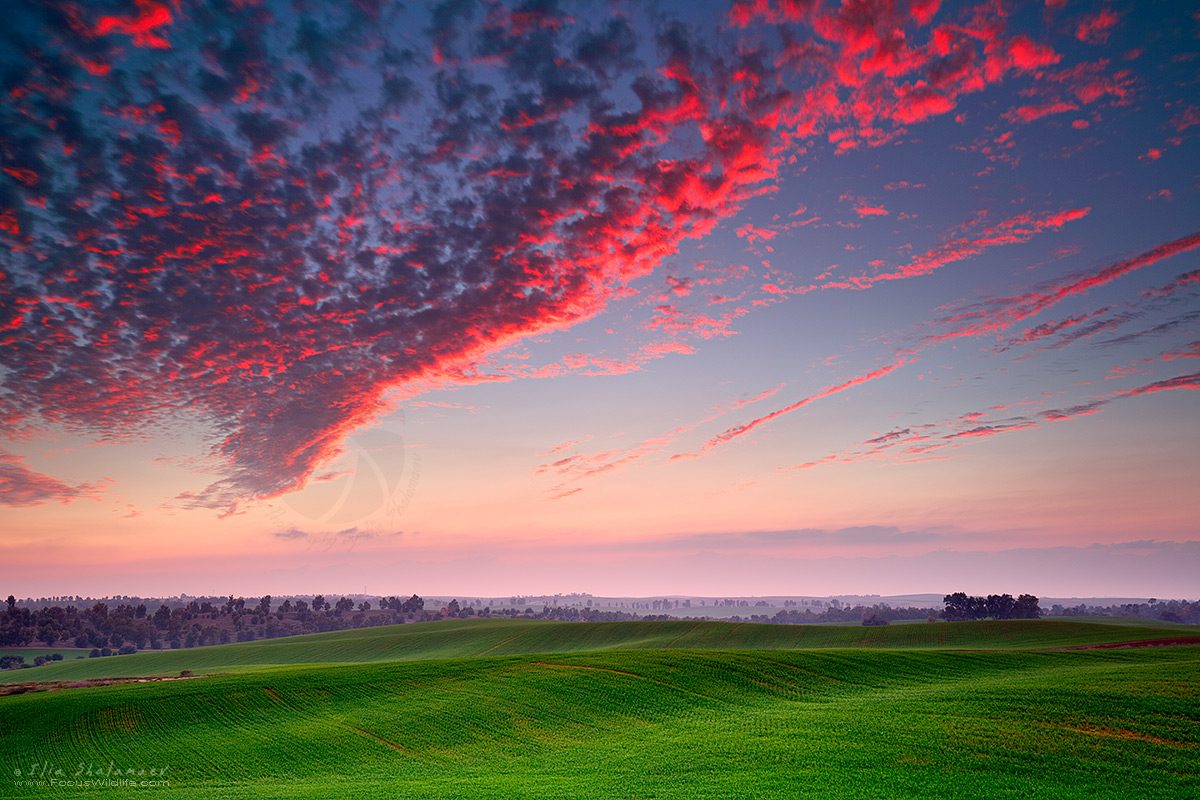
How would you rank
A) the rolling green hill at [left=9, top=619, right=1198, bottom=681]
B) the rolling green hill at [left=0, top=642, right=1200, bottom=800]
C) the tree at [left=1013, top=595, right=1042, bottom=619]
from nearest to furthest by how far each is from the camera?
the rolling green hill at [left=0, top=642, right=1200, bottom=800] → the rolling green hill at [left=9, top=619, right=1198, bottom=681] → the tree at [left=1013, top=595, right=1042, bottom=619]

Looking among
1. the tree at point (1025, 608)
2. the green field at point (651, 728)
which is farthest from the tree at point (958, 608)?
the green field at point (651, 728)

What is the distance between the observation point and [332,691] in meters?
49.3

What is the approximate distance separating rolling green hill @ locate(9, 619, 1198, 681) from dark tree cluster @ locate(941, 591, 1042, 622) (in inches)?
3279

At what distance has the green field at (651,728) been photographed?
82.3 feet

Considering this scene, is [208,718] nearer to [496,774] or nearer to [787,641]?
[496,774]

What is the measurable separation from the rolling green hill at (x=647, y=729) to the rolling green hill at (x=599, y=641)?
30.0 metres

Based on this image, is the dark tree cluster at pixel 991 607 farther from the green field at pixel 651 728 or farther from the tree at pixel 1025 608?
the green field at pixel 651 728

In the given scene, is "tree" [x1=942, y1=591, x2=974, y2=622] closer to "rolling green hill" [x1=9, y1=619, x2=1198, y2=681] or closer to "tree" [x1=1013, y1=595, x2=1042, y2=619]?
"tree" [x1=1013, y1=595, x2=1042, y2=619]

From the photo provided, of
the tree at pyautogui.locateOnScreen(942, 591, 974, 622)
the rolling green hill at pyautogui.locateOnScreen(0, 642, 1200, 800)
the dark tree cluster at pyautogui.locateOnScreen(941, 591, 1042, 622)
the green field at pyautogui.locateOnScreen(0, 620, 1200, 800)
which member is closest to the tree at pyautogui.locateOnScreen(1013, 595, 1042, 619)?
the dark tree cluster at pyautogui.locateOnScreen(941, 591, 1042, 622)

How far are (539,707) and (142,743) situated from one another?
25.3 meters

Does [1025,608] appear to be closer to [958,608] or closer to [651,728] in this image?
[958,608]

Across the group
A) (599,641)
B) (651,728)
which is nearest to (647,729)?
(651,728)

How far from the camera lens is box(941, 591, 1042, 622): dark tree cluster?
597 ft

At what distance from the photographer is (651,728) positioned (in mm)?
35781
